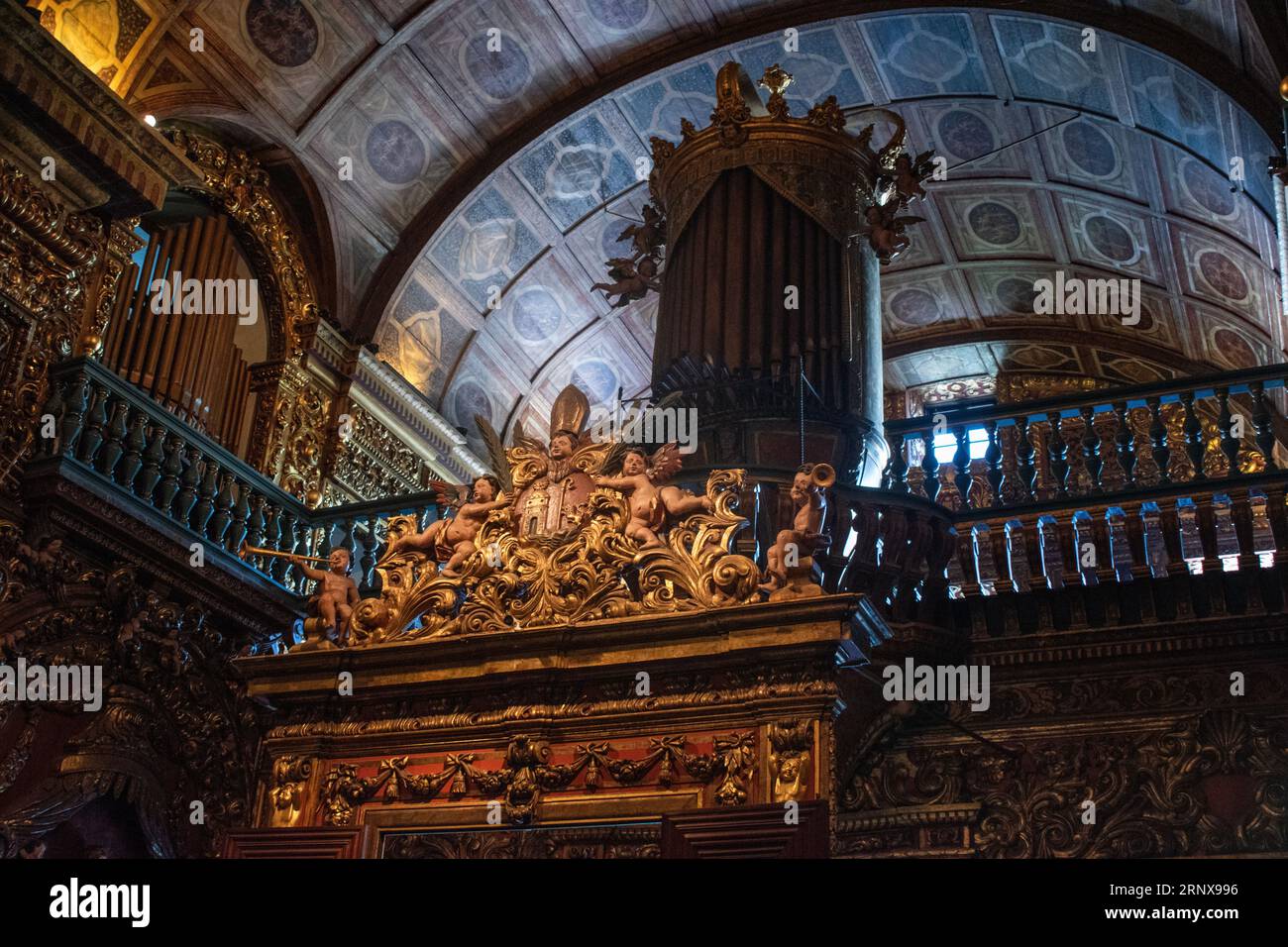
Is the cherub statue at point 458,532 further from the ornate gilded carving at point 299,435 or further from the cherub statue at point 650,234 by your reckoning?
the ornate gilded carving at point 299,435

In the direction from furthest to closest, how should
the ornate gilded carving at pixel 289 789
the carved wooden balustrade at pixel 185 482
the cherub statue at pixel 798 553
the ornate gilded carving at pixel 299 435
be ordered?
the ornate gilded carving at pixel 299 435 → the carved wooden balustrade at pixel 185 482 → the ornate gilded carving at pixel 289 789 → the cherub statue at pixel 798 553

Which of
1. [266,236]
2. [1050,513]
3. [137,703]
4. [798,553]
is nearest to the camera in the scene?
[798,553]

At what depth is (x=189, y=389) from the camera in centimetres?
942

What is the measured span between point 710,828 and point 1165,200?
8.84 m

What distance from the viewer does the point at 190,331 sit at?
9562 mm

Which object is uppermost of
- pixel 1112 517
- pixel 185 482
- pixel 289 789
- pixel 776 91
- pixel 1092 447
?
pixel 776 91

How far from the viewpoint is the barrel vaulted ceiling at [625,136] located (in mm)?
9539

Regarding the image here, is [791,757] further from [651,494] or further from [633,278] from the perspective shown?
[633,278]

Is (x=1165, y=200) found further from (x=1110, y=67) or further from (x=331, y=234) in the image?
(x=331, y=234)

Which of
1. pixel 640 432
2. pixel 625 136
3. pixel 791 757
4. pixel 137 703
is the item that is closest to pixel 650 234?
pixel 640 432

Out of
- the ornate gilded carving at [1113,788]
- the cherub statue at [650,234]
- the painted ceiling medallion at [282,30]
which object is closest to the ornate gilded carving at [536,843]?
the ornate gilded carving at [1113,788]

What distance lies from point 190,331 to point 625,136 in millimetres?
3902

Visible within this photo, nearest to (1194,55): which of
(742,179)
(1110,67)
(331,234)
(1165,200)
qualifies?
(1110,67)

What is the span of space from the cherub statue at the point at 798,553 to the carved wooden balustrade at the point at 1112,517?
7.57ft
